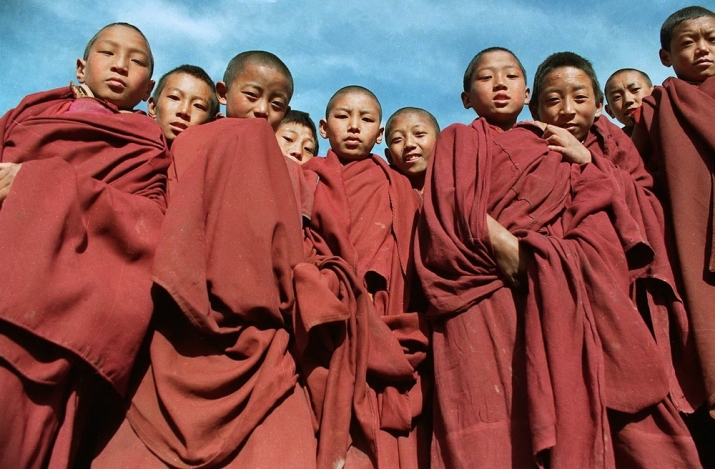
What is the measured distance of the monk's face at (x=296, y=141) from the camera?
4.59 m

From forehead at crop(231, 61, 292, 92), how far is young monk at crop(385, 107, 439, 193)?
2.87 feet

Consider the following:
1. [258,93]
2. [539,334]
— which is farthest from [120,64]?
[539,334]

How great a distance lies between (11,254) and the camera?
2.48 metres

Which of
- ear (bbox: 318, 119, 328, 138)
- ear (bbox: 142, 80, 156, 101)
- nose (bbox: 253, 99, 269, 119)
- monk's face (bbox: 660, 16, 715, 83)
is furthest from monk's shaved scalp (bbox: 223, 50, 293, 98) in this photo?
monk's face (bbox: 660, 16, 715, 83)

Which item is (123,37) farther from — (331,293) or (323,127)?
(331,293)

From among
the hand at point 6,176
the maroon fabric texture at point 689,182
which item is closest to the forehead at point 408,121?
the maroon fabric texture at point 689,182

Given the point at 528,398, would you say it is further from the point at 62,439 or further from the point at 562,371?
the point at 62,439

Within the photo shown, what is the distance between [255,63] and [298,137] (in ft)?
3.28

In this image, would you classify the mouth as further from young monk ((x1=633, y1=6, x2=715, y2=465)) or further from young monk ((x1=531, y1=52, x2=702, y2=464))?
young monk ((x1=633, y1=6, x2=715, y2=465))

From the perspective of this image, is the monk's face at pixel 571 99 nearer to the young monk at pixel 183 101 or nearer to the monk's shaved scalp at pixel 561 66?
the monk's shaved scalp at pixel 561 66

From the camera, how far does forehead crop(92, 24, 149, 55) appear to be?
3.61 meters

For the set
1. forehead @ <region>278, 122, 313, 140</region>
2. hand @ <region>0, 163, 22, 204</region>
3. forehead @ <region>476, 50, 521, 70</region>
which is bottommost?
hand @ <region>0, 163, 22, 204</region>

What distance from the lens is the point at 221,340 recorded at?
108 inches

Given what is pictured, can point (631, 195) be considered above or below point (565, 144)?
below
